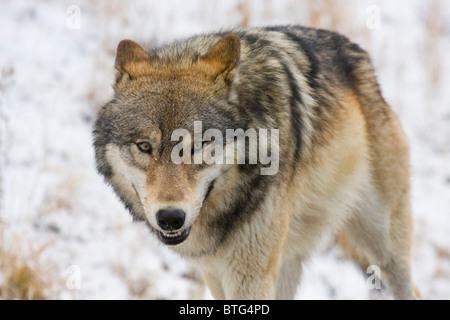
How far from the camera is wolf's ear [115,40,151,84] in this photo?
309 centimetres

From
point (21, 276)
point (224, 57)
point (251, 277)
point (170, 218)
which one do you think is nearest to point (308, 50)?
point (224, 57)

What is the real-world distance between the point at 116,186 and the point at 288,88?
1.12 meters

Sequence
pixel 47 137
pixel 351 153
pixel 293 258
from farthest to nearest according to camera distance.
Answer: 1. pixel 47 137
2. pixel 293 258
3. pixel 351 153

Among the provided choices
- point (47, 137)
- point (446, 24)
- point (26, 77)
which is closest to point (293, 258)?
point (47, 137)

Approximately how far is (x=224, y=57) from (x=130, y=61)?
53cm

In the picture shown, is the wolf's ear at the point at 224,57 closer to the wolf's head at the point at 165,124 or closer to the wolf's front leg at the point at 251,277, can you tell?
the wolf's head at the point at 165,124

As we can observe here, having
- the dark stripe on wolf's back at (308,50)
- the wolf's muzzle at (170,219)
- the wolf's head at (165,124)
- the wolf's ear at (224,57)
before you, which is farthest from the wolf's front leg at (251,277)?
the dark stripe on wolf's back at (308,50)

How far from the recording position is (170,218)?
264 cm

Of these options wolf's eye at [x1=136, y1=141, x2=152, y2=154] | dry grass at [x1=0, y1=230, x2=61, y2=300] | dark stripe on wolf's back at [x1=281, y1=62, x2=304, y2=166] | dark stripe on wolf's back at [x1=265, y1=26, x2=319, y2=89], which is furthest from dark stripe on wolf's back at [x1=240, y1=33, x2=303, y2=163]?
dry grass at [x1=0, y1=230, x2=61, y2=300]

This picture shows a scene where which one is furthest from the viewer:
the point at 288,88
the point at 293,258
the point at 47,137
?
the point at 47,137

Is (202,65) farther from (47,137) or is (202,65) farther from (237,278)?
(47,137)

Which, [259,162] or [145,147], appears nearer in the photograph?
[145,147]

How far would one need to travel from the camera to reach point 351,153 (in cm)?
375

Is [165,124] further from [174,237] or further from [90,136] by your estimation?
[90,136]
